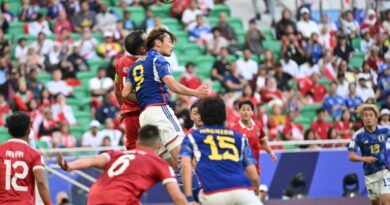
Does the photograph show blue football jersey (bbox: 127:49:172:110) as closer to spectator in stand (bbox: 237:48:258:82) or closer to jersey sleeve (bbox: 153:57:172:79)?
jersey sleeve (bbox: 153:57:172:79)

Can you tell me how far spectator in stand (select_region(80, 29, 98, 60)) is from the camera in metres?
27.0

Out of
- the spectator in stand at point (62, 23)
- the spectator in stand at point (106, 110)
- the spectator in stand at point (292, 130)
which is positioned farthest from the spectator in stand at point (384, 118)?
the spectator in stand at point (62, 23)

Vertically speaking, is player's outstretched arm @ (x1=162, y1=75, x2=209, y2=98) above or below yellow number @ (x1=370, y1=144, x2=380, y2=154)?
above

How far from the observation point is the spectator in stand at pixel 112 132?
2403 cm

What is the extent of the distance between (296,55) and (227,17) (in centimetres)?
230

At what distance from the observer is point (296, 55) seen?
28328 mm

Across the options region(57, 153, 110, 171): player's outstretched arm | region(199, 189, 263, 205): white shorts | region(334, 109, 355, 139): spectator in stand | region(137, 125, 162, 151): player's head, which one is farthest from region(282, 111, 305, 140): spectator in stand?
region(57, 153, 110, 171): player's outstretched arm

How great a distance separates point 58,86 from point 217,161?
44.0ft

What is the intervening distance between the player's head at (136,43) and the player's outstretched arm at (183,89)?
0.87 m

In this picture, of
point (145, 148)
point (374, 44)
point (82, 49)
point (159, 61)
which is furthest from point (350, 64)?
point (145, 148)

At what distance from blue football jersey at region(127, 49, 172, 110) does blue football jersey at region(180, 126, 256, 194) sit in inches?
95.3

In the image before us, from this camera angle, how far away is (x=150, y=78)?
15.4 meters

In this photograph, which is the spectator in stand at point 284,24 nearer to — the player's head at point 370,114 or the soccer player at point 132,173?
the player's head at point 370,114

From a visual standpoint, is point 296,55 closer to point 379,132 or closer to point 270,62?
point 270,62
